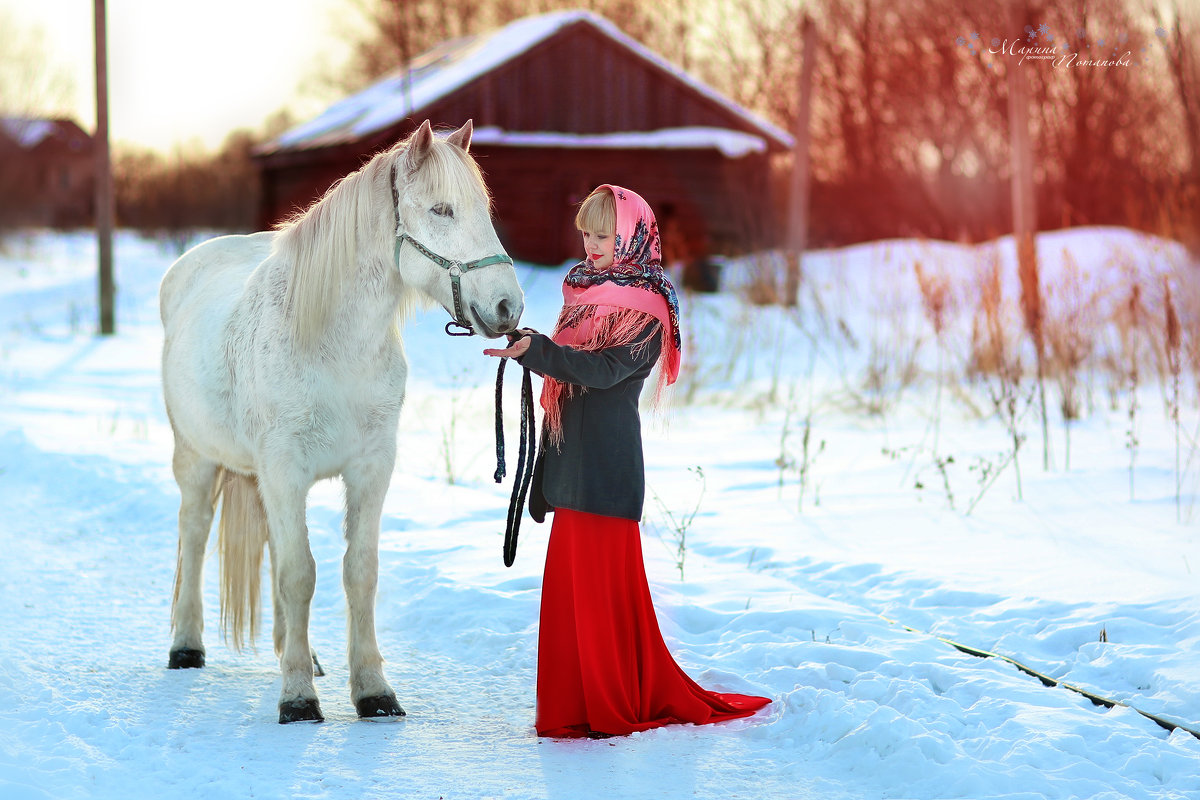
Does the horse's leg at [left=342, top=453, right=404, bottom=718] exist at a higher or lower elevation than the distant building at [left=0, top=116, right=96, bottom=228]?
lower

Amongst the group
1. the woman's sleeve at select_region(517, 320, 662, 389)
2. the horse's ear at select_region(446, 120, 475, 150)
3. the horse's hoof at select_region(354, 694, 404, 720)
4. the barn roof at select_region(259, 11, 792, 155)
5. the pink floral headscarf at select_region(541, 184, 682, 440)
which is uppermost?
the barn roof at select_region(259, 11, 792, 155)

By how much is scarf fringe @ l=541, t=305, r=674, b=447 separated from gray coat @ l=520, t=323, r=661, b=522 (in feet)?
0.06

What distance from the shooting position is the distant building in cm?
3438

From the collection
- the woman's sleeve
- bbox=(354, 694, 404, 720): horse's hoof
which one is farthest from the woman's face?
bbox=(354, 694, 404, 720): horse's hoof

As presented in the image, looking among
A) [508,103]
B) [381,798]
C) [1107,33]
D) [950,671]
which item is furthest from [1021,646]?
[508,103]

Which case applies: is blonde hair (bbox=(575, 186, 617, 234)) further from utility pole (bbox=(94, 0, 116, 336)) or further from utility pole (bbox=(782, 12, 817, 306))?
utility pole (bbox=(94, 0, 116, 336))

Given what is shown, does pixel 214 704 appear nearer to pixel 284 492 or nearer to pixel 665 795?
pixel 284 492

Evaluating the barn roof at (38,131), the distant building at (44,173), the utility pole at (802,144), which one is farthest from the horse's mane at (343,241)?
the barn roof at (38,131)

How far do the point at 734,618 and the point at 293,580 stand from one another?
1812 millimetres

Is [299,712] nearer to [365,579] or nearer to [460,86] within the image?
[365,579]

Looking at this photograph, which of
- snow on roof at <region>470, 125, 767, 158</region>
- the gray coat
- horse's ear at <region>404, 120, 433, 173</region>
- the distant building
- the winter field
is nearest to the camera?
the winter field

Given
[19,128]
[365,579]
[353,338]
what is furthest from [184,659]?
[19,128]

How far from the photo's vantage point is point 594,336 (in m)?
3.37

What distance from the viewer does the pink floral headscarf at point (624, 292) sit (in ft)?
11.0
